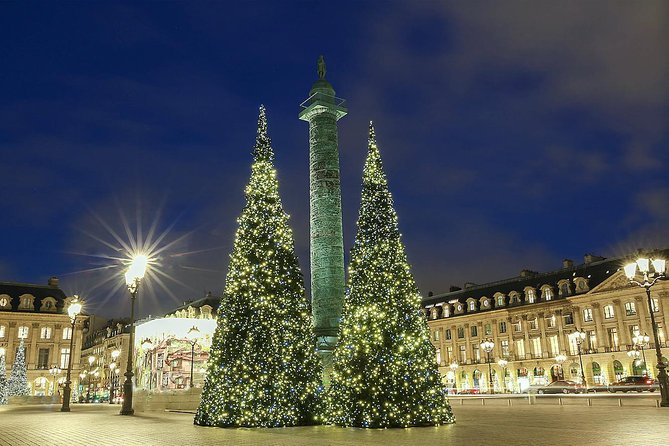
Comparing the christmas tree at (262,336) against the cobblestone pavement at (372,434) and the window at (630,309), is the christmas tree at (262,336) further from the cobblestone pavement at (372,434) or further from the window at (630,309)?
the window at (630,309)

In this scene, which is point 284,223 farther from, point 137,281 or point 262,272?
point 137,281

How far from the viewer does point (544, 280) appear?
229ft

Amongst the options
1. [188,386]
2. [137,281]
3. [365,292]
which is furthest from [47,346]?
[365,292]

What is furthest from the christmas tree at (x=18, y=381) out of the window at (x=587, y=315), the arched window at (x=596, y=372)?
the window at (x=587, y=315)

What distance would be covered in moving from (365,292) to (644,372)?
4924cm

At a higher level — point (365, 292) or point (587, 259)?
point (587, 259)

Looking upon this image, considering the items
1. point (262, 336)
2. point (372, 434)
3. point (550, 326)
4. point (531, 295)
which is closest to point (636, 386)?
point (372, 434)

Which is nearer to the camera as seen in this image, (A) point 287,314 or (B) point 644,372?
(A) point 287,314

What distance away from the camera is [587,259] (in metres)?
67.2

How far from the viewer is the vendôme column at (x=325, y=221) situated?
1078 inches

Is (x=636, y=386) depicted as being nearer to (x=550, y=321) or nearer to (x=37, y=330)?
(x=550, y=321)

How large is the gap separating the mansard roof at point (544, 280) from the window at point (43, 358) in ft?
172

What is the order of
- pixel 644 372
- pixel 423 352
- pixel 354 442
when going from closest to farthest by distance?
pixel 354 442 < pixel 423 352 < pixel 644 372

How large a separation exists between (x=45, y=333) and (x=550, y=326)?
6243 cm
